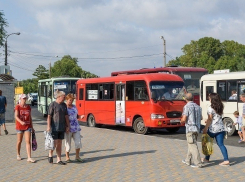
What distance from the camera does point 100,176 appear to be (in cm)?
874

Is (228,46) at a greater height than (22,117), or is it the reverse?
→ (228,46)

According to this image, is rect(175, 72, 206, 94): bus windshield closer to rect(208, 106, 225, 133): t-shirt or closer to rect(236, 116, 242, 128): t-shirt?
rect(236, 116, 242, 128): t-shirt

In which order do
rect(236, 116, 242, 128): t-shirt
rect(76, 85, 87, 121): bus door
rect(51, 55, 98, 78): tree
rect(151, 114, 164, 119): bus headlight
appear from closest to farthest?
rect(236, 116, 242, 128): t-shirt < rect(151, 114, 164, 119): bus headlight < rect(76, 85, 87, 121): bus door < rect(51, 55, 98, 78): tree

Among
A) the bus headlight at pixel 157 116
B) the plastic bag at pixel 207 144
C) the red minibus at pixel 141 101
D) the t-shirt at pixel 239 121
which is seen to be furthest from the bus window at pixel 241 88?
the plastic bag at pixel 207 144

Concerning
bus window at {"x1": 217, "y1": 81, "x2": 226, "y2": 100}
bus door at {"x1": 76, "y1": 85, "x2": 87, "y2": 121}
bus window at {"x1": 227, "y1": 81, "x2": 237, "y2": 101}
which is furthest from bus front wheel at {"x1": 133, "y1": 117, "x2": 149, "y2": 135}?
bus door at {"x1": 76, "y1": 85, "x2": 87, "y2": 121}

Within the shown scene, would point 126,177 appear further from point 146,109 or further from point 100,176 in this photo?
point 146,109

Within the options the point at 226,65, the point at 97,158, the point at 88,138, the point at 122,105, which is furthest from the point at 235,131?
the point at 226,65

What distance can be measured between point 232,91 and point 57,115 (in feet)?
32.1

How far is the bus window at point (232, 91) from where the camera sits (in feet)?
57.7

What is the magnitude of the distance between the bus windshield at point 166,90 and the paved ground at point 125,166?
4.27 metres

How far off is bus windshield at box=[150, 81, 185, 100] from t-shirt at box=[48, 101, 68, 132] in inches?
322

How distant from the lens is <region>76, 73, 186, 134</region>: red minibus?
57.9 ft

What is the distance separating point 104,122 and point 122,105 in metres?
1.87

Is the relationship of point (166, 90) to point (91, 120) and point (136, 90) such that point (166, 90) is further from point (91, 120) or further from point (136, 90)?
point (91, 120)
